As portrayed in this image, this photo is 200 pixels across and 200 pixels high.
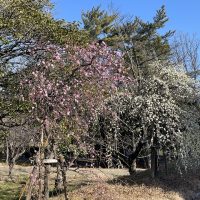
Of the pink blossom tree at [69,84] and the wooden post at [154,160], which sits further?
the wooden post at [154,160]

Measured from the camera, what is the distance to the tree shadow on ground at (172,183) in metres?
Answer: 12.8

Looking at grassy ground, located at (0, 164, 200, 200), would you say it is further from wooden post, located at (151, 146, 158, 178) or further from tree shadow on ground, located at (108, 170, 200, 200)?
wooden post, located at (151, 146, 158, 178)

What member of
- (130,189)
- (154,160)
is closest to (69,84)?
(130,189)

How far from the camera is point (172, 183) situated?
13.8 metres

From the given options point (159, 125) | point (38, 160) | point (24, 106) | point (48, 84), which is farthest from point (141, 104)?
point (38, 160)

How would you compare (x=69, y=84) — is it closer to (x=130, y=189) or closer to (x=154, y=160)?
(x=130, y=189)

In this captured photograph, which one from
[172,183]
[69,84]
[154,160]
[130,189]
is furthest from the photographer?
[154,160]

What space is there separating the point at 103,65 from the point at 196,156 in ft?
24.3

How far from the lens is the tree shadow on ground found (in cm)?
1283

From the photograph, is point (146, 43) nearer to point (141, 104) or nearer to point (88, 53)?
point (141, 104)

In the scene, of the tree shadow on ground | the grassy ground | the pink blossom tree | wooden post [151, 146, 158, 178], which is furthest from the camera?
wooden post [151, 146, 158, 178]

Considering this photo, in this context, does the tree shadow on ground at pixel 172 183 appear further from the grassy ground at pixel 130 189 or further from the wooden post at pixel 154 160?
the wooden post at pixel 154 160

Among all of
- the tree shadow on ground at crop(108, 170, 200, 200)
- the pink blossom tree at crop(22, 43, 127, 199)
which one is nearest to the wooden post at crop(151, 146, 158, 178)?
the tree shadow on ground at crop(108, 170, 200, 200)

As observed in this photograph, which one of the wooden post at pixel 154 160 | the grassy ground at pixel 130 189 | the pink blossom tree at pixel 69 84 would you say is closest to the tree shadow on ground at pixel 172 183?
the grassy ground at pixel 130 189
